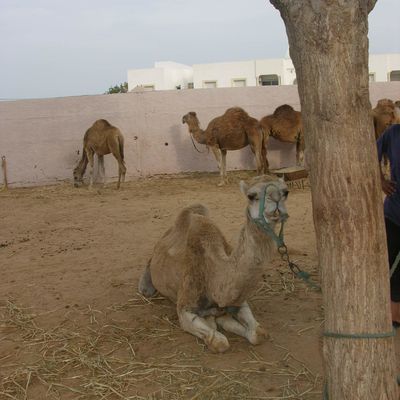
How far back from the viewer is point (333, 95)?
2.42 metres

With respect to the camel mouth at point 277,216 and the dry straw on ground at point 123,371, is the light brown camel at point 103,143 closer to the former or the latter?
the dry straw on ground at point 123,371

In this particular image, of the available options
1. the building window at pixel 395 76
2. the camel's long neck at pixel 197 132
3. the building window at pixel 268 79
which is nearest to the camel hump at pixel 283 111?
the camel's long neck at pixel 197 132

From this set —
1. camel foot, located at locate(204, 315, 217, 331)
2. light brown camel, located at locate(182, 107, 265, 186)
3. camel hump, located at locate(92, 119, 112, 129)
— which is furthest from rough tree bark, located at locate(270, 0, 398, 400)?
camel hump, located at locate(92, 119, 112, 129)

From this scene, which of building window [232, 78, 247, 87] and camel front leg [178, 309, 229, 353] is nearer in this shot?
camel front leg [178, 309, 229, 353]

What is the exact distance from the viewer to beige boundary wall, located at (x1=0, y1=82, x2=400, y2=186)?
15.1 m

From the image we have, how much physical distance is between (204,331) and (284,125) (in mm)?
10153

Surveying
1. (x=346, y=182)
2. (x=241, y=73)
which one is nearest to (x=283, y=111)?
(x=346, y=182)

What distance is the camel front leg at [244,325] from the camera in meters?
4.26

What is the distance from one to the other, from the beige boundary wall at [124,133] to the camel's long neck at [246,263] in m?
11.2

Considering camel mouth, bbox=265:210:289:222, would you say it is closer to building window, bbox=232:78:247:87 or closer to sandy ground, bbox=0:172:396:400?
sandy ground, bbox=0:172:396:400

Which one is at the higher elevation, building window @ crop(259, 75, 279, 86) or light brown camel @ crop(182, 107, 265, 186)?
building window @ crop(259, 75, 279, 86)

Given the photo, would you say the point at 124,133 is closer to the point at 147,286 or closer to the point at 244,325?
the point at 147,286

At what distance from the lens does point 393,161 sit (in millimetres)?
4180

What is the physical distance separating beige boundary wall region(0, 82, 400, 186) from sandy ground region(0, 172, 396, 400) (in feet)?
20.8
